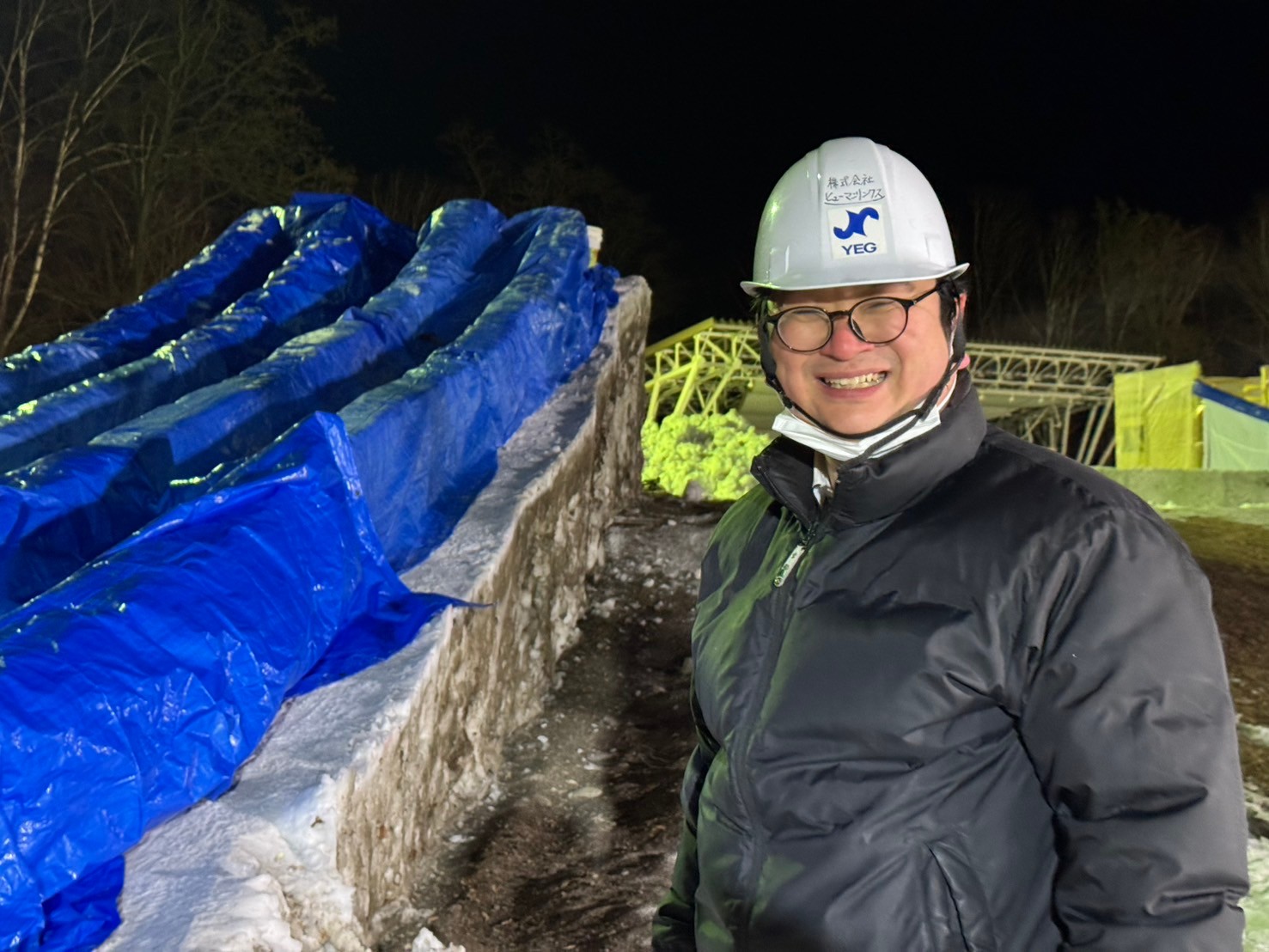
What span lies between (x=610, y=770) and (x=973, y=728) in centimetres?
398

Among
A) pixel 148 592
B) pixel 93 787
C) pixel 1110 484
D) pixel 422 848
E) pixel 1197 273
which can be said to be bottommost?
pixel 1197 273

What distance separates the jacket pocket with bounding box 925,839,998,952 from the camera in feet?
4.36

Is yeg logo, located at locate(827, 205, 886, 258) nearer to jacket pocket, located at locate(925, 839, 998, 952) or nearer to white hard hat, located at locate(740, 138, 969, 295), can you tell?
white hard hat, located at locate(740, 138, 969, 295)

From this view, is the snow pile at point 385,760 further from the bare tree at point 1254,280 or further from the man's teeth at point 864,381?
the bare tree at point 1254,280

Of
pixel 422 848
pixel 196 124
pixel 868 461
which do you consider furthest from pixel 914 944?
pixel 196 124

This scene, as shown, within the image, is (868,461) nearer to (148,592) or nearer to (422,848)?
(148,592)

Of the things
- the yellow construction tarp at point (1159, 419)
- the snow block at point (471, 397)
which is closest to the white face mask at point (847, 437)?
the snow block at point (471, 397)

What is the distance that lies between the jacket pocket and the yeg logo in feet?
2.84

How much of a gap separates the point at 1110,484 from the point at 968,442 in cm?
19

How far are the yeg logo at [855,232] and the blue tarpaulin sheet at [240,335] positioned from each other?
447cm

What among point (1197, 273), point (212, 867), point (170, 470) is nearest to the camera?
point (212, 867)

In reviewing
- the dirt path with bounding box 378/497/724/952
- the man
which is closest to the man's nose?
the man

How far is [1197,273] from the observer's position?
31359 millimetres

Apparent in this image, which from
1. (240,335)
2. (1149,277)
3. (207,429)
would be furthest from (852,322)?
(1149,277)
